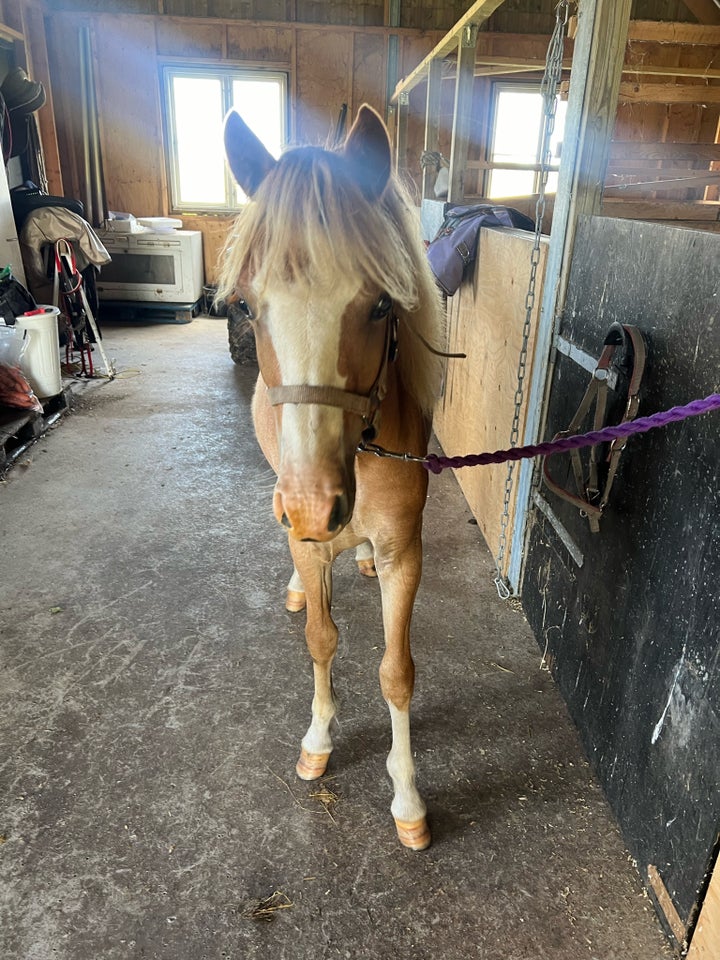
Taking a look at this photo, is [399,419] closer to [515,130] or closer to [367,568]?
[367,568]

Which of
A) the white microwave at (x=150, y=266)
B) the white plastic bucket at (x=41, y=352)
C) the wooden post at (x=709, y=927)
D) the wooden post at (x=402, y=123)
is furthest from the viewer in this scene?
the white microwave at (x=150, y=266)

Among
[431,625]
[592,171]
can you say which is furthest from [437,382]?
[431,625]

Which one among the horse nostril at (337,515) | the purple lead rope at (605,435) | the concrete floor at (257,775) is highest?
the purple lead rope at (605,435)

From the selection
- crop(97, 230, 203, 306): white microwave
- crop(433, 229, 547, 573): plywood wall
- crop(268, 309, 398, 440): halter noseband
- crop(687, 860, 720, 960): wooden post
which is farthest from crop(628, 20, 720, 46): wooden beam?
crop(97, 230, 203, 306): white microwave

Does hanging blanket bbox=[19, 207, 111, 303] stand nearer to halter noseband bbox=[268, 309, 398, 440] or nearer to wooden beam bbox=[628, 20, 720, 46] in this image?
wooden beam bbox=[628, 20, 720, 46]

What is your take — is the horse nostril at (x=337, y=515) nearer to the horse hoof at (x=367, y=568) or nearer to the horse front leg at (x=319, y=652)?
the horse front leg at (x=319, y=652)

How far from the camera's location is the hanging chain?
5.97 feet

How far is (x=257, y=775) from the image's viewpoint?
1629 mm

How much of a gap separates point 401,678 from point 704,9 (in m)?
5.98

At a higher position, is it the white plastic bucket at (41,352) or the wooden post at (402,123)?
the wooden post at (402,123)

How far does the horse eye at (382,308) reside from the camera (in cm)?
103

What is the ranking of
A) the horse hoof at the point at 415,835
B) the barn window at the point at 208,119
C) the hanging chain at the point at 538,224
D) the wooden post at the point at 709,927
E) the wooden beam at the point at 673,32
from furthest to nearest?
1. the barn window at the point at 208,119
2. the wooden beam at the point at 673,32
3. the hanging chain at the point at 538,224
4. the horse hoof at the point at 415,835
5. the wooden post at the point at 709,927

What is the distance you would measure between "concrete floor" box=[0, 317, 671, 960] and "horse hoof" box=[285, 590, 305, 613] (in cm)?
6

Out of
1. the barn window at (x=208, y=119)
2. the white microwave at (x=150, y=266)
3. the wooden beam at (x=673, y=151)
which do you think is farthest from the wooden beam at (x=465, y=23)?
the barn window at (x=208, y=119)
